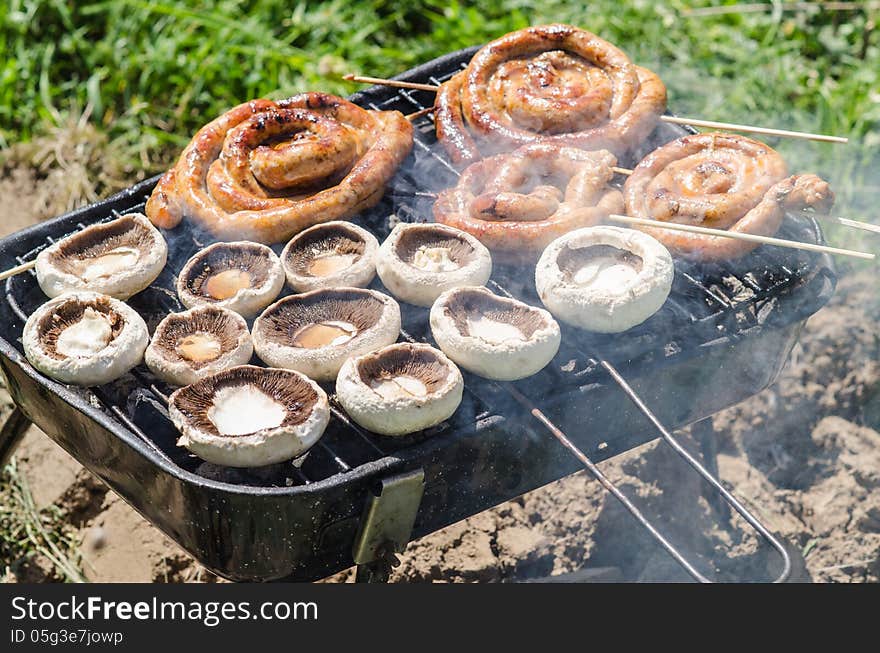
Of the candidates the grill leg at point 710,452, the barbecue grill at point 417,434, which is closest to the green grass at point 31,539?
the barbecue grill at point 417,434

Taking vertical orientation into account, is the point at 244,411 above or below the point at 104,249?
below

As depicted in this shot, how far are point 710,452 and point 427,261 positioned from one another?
78.3 inches

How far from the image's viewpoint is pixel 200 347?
349 cm

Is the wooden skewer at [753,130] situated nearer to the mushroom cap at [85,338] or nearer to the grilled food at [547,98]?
the grilled food at [547,98]

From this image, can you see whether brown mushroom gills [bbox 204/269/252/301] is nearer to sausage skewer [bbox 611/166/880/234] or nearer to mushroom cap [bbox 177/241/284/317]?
mushroom cap [bbox 177/241/284/317]

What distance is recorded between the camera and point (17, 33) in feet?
24.0

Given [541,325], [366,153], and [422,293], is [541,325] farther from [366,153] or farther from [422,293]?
[366,153]

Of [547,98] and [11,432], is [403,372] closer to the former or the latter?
[547,98]

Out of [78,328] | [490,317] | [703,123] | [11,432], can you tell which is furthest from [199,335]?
[703,123]

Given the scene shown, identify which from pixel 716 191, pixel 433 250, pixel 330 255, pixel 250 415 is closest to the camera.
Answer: pixel 250 415

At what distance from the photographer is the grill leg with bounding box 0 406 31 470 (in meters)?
4.23

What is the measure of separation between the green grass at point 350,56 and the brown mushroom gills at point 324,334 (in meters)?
3.59

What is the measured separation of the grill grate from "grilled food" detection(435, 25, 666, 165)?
183 millimetres

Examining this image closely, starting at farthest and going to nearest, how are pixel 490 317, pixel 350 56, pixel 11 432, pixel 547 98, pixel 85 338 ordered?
pixel 350 56 < pixel 547 98 < pixel 11 432 < pixel 490 317 < pixel 85 338
